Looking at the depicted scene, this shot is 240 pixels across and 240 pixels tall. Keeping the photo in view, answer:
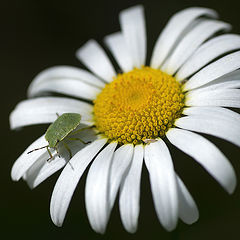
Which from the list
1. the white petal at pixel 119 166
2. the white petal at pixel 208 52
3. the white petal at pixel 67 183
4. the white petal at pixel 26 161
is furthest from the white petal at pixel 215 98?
the white petal at pixel 26 161

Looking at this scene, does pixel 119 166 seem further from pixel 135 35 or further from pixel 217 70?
pixel 135 35

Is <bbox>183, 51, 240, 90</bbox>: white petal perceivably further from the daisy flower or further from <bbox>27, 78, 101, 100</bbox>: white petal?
<bbox>27, 78, 101, 100</bbox>: white petal

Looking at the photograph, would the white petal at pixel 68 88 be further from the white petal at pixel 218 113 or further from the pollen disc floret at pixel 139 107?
the white petal at pixel 218 113

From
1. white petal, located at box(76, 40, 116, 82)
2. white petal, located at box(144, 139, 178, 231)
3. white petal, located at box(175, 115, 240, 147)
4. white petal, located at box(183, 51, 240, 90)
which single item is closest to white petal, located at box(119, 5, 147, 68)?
white petal, located at box(76, 40, 116, 82)

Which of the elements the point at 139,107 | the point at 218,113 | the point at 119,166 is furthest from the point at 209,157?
the point at 139,107

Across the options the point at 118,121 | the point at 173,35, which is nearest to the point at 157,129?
the point at 118,121

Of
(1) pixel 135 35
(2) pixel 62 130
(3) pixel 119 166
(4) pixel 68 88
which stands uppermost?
(1) pixel 135 35
